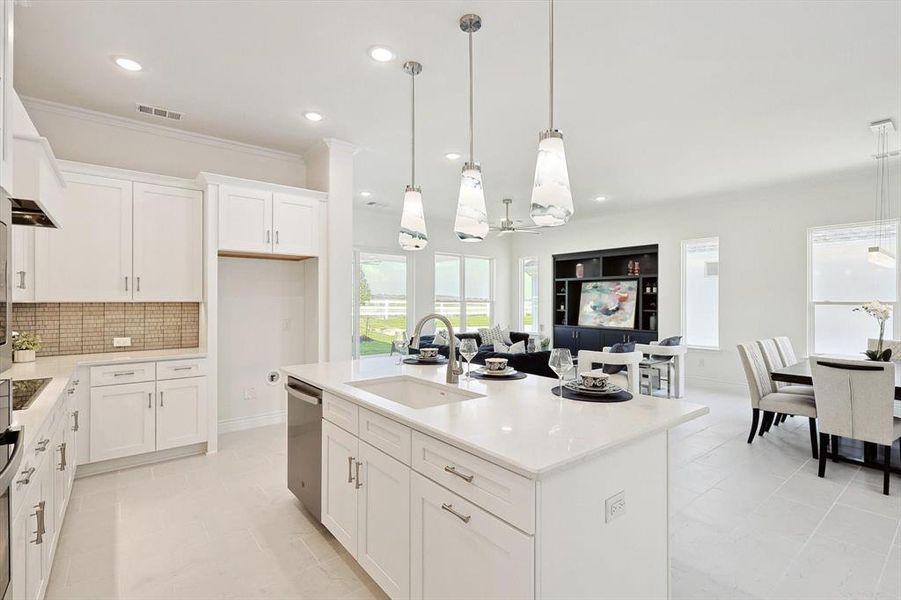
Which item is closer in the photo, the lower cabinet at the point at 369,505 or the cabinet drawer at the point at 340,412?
the lower cabinet at the point at 369,505

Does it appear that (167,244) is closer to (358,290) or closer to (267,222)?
(267,222)

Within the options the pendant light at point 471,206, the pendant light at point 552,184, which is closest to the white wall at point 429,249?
the pendant light at point 471,206

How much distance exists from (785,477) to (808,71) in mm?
2954

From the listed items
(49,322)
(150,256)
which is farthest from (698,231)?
(49,322)

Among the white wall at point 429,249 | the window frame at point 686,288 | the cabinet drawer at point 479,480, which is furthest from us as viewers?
the white wall at point 429,249

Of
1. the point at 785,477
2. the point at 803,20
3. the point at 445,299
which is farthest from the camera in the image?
the point at 445,299

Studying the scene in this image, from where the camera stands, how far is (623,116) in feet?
12.5

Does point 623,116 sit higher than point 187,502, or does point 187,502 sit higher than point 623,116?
point 623,116

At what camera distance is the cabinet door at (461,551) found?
1.33 metres

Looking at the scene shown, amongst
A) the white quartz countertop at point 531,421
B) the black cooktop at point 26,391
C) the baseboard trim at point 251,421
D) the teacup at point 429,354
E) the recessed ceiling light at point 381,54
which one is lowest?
the baseboard trim at point 251,421

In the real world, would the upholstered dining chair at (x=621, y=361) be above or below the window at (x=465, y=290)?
below

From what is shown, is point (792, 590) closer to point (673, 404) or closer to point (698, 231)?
point (673, 404)

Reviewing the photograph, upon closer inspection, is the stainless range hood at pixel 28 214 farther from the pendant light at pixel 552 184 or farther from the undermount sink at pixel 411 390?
the pendant light at pixel 552 184

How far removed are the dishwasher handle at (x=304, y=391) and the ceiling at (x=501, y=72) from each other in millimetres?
2109
